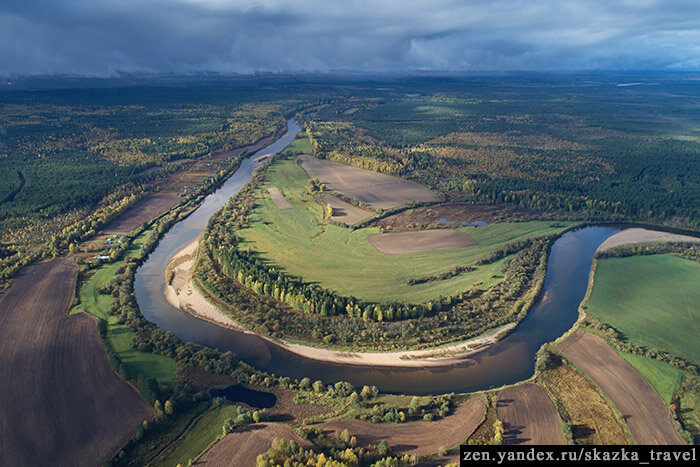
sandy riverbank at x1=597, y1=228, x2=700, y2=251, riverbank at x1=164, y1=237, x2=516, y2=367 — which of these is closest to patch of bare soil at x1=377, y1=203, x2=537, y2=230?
sandy riverbank at x1=597, y1=228, x2=700, y2=251

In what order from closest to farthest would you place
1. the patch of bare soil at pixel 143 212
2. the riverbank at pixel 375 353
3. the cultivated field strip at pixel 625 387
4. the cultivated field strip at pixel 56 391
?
the cultivated field strip at pixel 56 391 < the cultivated field strip at pixel 625 387 < the riverbank at pixel 375 353 < the patch of bare soil at pixel 143 212

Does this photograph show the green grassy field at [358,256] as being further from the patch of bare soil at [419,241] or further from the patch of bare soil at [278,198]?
the patch of bare soil at [278,198]

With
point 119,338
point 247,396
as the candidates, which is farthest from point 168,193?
point 247,396

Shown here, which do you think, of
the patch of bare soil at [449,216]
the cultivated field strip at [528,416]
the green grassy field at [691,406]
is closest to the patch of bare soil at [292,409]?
the cultivated field strip at [528,416]

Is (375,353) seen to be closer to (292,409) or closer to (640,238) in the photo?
(292,409)

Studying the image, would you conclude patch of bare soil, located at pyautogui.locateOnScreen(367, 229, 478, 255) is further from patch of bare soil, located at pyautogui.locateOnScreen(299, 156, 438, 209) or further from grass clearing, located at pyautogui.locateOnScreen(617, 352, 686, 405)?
grass clearing, located at pyautogui.locateOnScreen(617, 352, 686, 405)

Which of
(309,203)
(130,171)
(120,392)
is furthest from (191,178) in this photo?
(120,392)

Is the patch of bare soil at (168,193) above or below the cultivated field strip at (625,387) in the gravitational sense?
above
